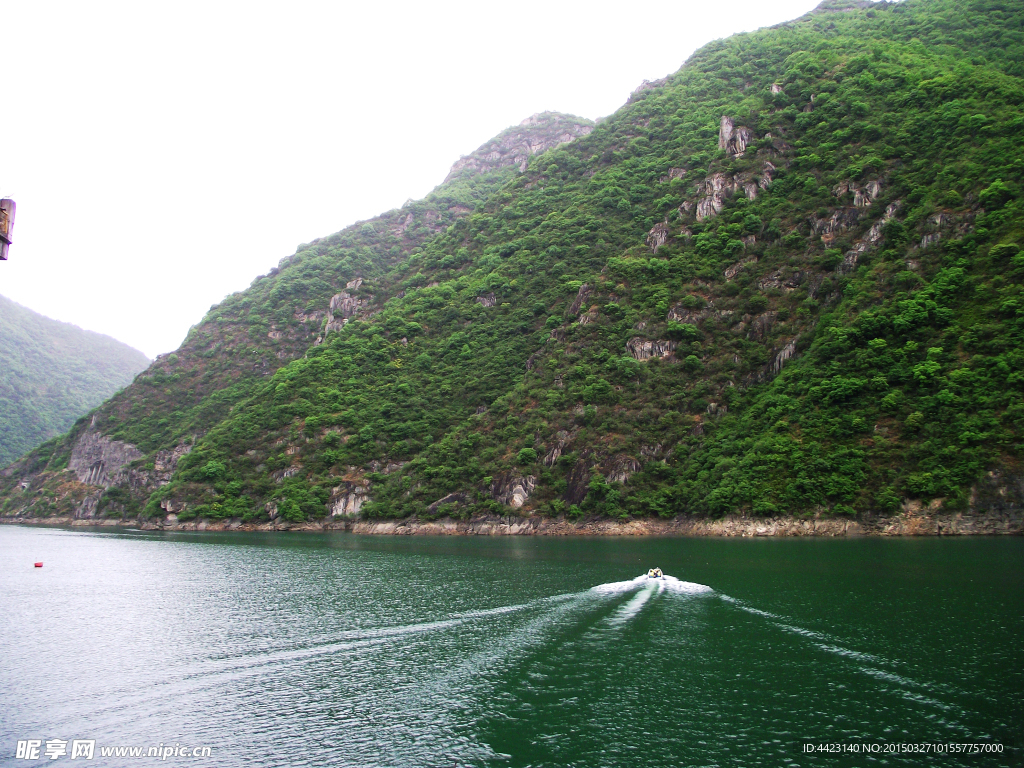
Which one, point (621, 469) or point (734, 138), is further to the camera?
point (734, 138)

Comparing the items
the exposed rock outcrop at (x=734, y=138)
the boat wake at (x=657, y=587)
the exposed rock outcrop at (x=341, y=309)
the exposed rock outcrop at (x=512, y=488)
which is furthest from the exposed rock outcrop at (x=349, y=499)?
the exposed rock outcrop at (x=734, y=138)

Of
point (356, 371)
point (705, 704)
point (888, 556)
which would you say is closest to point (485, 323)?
point (356, 371)

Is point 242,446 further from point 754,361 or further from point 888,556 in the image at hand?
point 888,556

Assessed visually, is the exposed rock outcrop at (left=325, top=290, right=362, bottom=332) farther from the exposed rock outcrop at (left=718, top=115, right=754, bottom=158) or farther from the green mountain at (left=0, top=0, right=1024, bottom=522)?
the exposed rock outcrop at (left=718, top=115, right=754, bottom=158)

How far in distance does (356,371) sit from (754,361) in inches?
3243

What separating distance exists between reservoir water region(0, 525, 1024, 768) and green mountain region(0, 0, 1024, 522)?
31.0 m

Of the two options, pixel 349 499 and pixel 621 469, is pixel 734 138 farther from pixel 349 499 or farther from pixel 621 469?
pixel 349 499

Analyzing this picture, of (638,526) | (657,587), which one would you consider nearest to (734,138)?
(638,526)

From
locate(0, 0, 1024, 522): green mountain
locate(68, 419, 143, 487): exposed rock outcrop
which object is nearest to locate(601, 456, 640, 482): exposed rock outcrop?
locate(0, 0, 1024, 522): green mountain

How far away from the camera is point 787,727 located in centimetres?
1875

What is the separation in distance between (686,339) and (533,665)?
9442 cm

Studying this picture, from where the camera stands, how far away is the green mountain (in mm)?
78250

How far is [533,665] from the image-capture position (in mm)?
26016

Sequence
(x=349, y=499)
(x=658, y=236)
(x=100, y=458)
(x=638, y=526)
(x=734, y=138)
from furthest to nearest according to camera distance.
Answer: (x=100, y=458), (x=734, y=138), (x=658, y=236), (x=349, y=499), (x=638, y=526)
